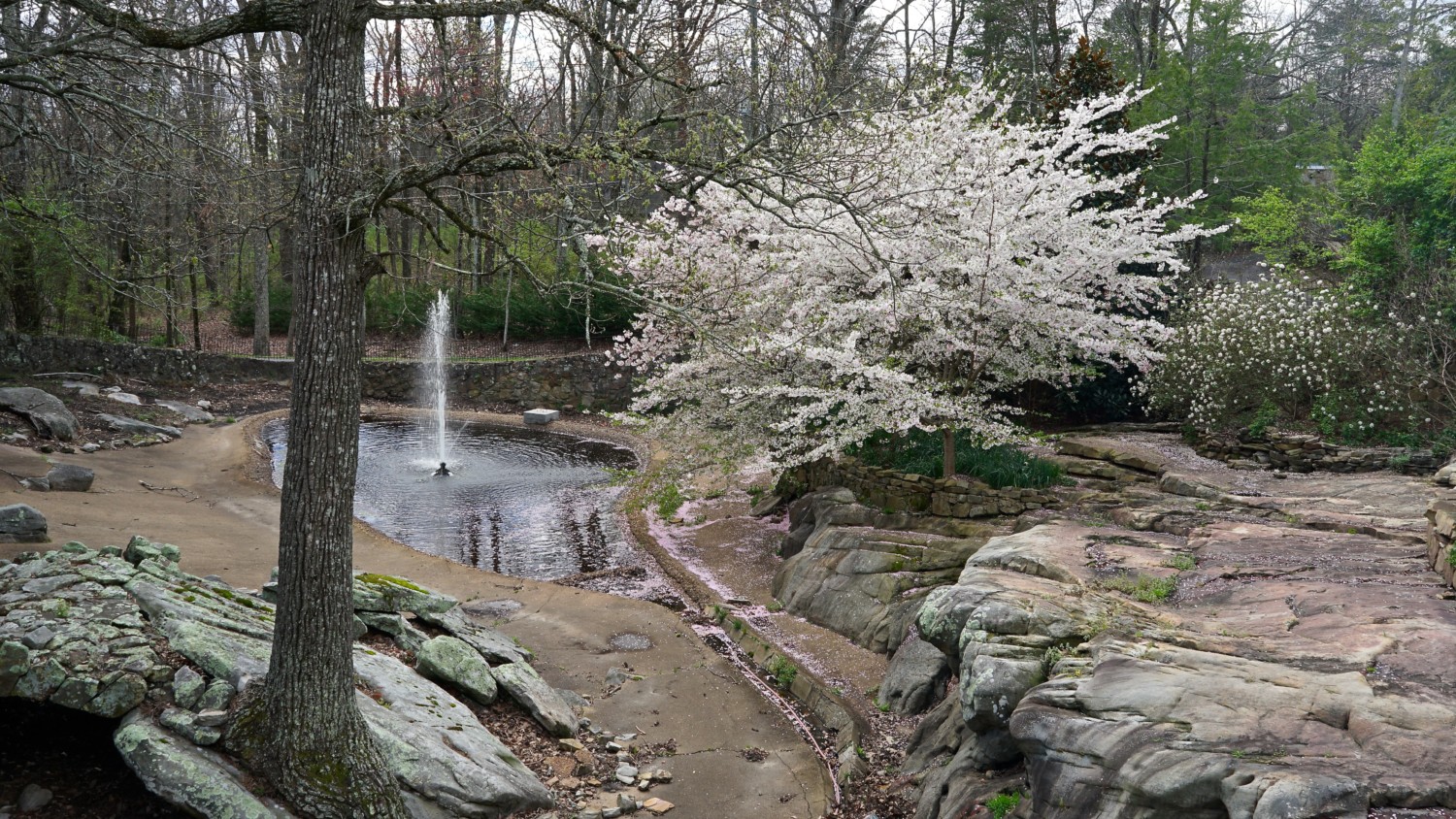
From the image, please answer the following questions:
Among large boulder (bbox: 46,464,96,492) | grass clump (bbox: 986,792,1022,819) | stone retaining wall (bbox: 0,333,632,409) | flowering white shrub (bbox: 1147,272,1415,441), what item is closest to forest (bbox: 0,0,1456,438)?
flowering white shrub (bbox: 1147,272,1415,441)

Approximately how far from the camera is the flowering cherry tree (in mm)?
9836

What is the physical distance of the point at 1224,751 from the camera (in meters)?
3.94

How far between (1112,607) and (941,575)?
9.33ft

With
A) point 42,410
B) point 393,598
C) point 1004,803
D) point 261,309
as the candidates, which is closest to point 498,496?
point 393,598

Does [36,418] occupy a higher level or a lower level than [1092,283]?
lower

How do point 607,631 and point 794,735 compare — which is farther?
point 607,631

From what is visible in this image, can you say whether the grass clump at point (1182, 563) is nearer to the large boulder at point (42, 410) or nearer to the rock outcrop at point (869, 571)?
the rock outcrop at point (869, 571)

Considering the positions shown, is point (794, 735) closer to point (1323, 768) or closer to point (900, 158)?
point (1323, 768)

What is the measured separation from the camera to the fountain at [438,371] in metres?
18.3

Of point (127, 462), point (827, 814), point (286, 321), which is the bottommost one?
point (827, 814)

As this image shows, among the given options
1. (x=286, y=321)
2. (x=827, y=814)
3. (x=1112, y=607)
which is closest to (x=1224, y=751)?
(x=1112, y=607)

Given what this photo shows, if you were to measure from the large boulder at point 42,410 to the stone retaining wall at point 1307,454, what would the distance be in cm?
1710

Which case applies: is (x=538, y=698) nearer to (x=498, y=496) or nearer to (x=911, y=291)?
(x=911, y=291)

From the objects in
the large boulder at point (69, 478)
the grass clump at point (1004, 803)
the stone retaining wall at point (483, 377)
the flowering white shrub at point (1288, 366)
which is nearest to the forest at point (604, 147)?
the flowering white shrub at point (1288, 366)
